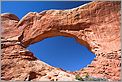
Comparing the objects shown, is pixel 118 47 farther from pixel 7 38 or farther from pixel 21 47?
pixel 7 38

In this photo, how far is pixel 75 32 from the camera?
17016 mm

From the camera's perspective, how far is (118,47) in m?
15.6

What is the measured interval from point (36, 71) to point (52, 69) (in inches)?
35.1

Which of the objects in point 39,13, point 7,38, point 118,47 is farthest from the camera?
point 39,13

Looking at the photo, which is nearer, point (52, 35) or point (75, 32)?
point (75, 32)

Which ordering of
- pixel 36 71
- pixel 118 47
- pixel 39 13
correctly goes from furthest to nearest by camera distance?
pixel 39 13
pixel 118 47
pixel 36 71

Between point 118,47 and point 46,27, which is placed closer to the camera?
point 118,47

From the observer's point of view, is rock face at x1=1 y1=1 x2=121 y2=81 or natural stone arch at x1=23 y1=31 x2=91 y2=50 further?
natural stone arch at x1=23 y1=31 x2=91 y2=50

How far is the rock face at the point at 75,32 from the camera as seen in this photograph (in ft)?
48.1

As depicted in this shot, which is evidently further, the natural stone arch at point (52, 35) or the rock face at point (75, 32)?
the natural stone arch at point (52, 35)

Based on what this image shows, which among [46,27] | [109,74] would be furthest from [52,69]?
[46,27]

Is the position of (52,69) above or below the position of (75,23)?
below

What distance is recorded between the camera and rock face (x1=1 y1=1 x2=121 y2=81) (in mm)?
14656

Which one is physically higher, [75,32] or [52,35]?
[75,32]
